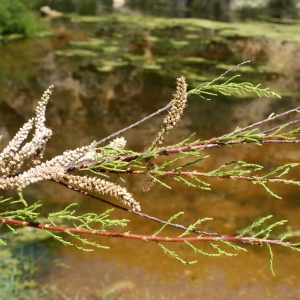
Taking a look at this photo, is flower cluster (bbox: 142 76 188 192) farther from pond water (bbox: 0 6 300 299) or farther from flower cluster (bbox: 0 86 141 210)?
pond water (bbox: 0 6 300 299)

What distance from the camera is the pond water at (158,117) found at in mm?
4168

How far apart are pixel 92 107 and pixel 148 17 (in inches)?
398

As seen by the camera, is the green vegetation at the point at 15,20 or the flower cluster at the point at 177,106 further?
the green vegetation at the point at 15,20

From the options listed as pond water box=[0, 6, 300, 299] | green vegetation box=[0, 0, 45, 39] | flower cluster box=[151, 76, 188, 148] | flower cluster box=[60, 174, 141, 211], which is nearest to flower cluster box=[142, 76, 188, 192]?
flower cluster box=[151, 76, 188, 148]

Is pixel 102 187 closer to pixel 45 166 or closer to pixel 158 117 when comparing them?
pixel 45 166

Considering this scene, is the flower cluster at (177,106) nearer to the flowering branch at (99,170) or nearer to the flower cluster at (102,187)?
the flowering branch at (99,170)

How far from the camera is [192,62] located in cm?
1088

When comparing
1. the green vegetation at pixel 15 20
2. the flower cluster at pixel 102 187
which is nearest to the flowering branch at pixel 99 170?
the flower cluster at pixel 102 187

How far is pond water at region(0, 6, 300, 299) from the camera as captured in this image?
13.7ft

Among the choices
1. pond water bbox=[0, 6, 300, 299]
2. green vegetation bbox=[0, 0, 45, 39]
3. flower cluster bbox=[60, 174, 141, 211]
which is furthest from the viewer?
green vegetation bbox=[0, 0, 45, 39]

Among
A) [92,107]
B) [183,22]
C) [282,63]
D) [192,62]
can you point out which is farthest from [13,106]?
[183,22]

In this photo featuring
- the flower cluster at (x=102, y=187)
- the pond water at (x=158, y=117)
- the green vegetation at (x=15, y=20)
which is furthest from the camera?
the green vegetation at (x=15, y=20)

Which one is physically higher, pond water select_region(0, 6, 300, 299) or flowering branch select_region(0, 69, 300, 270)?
flowering branch select_region(0, 69, 300, 270)

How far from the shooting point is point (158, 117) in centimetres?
771
